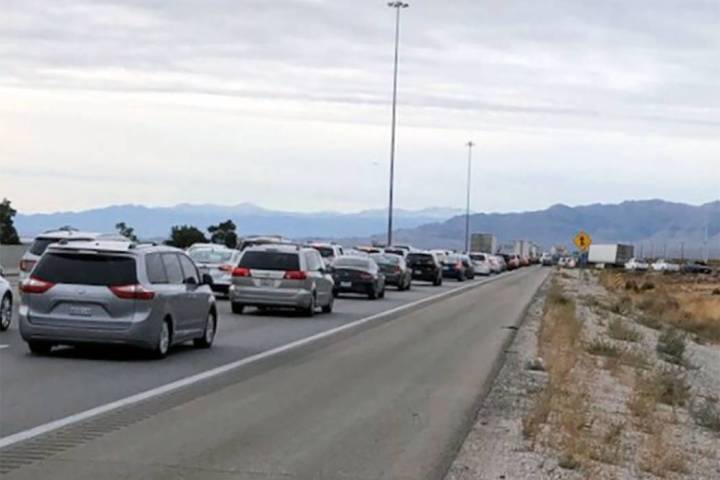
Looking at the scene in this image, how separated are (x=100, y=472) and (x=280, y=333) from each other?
1513cm

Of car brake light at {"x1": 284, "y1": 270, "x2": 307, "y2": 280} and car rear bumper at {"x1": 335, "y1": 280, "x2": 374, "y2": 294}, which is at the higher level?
car brake light at {"x1": 284, "y1": 270, "x2": 307, "y2": 280}

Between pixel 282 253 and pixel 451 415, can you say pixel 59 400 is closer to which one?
pixel 451 415

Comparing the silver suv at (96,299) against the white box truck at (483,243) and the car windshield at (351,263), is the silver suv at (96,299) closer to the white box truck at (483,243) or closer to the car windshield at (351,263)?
the car windshield at (351,263)

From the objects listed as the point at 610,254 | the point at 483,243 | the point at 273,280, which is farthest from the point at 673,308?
the point at 610,254

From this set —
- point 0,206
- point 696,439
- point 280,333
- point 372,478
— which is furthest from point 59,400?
point 0,206

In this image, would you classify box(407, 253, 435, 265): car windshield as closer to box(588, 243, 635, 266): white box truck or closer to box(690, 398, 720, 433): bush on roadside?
box(690, 398, 720, 433): bush on roadside

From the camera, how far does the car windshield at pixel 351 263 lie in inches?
1647

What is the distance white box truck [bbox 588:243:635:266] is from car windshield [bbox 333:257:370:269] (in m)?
108

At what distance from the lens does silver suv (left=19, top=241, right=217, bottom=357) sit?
18281 mm

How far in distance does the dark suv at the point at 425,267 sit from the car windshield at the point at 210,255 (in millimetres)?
23906

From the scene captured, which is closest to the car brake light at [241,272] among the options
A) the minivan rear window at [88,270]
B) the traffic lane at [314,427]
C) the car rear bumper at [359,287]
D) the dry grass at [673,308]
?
the traffic lane at [314,427]

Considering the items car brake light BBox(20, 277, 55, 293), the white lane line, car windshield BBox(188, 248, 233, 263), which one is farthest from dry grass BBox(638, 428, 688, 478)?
car windshield BBox(188, 248, 233, 263)

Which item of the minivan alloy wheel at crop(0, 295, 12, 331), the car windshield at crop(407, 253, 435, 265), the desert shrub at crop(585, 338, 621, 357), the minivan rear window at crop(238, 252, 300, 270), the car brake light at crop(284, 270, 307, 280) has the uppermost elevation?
the minivan rear window at crop(238, 252, 300, 270)

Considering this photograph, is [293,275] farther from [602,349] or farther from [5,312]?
[5,312]
